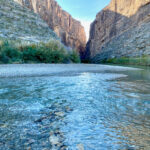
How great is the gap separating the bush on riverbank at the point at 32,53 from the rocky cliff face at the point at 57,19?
21529 mm

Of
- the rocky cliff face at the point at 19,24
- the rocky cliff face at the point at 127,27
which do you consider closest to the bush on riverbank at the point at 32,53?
the rocky cliff face at the point at 19,24

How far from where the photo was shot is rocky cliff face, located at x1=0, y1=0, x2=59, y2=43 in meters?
16.2

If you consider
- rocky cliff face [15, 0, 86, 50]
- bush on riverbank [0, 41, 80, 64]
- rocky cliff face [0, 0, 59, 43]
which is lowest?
bush on riverbank [0, 41, 80, 64]

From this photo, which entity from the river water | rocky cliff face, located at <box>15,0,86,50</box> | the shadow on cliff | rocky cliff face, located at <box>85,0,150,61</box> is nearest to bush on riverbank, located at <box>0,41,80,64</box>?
the river water

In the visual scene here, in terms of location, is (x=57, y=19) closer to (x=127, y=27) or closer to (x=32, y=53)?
(x=127, y=27)

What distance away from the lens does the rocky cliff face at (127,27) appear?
20.8 metres

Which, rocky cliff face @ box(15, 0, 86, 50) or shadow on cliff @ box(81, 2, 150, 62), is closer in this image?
shadow on cliff @ box(81, 2, 150, 62)

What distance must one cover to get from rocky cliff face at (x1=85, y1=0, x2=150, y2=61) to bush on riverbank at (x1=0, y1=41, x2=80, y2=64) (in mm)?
14183

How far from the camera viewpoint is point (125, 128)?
1356 mm

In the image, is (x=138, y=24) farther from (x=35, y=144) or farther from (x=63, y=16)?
(x=63, y=16)

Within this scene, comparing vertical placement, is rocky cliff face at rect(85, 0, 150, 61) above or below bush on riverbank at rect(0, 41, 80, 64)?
above

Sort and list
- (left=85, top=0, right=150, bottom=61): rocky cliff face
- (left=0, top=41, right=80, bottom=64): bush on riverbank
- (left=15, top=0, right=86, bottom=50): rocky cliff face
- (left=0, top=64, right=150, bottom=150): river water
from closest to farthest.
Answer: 1. (left=0, top=64, right=150, bottom=150): river water
2. (left=0, top=41, right=80, bottom=64): bush on riverbank
3. (left=85, top=0, right=150, bottom=61): rocky cliff face
4. (left=15, top=0, right=86, bottom=50): rocky cliff face

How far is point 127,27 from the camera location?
27297mm

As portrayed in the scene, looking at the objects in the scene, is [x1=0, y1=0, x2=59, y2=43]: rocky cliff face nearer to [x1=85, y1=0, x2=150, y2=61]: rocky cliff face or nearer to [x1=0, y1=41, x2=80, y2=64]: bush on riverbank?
[x1=0, y1=41, x2=80, y2=64]: bush on riverbank
